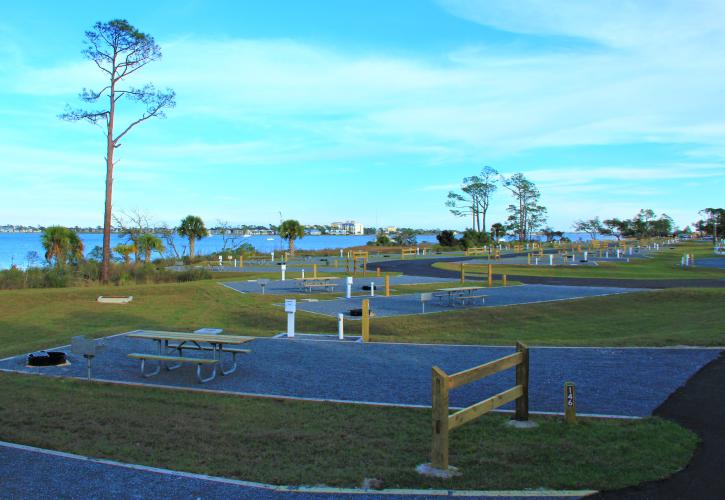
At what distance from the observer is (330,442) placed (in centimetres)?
586

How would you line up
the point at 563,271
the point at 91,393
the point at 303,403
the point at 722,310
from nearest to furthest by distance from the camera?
1. the point at 303,403
2. the point at 91,393
3. the point at 722,310
4. the point at 563,271

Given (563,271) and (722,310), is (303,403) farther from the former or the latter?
(563,271)

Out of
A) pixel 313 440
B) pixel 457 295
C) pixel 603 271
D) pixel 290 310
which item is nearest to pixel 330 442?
pixel 313 440

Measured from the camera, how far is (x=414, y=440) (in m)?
5.91

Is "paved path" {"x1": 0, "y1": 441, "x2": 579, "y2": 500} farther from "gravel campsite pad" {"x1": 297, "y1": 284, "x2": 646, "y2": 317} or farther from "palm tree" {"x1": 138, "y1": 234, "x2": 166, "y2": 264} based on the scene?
"palm tree" {"x1": 138, "y1": 234, "x2": 166, "y2": 264}

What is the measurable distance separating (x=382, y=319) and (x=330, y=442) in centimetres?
1098

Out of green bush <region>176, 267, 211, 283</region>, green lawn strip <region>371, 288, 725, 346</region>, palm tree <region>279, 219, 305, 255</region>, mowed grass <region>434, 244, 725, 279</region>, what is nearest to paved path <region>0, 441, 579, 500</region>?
green lawn strip <region>371, 288, 725, 346</region>

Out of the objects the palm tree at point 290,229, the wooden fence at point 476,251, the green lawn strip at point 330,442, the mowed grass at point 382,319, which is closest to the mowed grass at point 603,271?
the mowed grass at point 382,319

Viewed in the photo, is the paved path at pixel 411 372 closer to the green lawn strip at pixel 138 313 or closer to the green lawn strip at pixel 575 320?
the green lawn strip at pixel 575 320

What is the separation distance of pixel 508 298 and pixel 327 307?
6930mm

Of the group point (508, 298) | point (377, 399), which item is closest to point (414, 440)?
point (377, 399)

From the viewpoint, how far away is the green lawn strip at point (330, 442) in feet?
16.4

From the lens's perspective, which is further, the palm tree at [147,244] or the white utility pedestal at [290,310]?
the palm tree at [147,244]

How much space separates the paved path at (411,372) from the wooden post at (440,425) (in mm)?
2216
